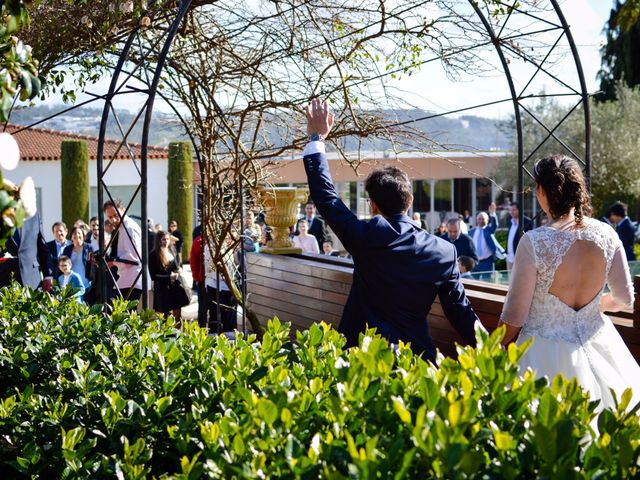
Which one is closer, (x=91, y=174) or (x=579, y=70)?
(x=579, y=70)

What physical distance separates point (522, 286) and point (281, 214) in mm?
5875

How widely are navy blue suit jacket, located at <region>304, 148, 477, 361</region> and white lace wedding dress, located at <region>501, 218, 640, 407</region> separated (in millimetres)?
303

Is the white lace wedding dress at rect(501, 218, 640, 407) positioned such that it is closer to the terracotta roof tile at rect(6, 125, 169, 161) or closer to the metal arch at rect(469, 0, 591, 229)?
the metal arch at rect(469, 0, 591, 229)

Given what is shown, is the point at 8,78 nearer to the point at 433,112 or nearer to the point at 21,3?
the point at 21,3

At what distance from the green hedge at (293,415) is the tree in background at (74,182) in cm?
2131

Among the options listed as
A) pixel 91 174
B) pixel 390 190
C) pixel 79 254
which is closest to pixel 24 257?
pixel 79 254

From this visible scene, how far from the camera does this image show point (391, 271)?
12.0ft

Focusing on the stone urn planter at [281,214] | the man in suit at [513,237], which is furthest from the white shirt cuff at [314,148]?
the man in suit at [513,237]

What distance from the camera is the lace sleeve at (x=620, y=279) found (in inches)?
144

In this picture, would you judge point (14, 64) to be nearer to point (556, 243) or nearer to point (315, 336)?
point (315, 336)

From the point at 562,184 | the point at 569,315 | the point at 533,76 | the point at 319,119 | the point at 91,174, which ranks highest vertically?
the point at 533,76

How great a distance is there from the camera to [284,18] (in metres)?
7.11

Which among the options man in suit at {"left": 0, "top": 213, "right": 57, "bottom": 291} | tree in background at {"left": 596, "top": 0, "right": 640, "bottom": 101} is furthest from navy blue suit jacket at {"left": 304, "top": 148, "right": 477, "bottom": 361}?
tree in background at {"left": 596, "top": 0, "right": 640, "bottom": 101}

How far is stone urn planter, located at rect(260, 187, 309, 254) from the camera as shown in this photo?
889 cm
